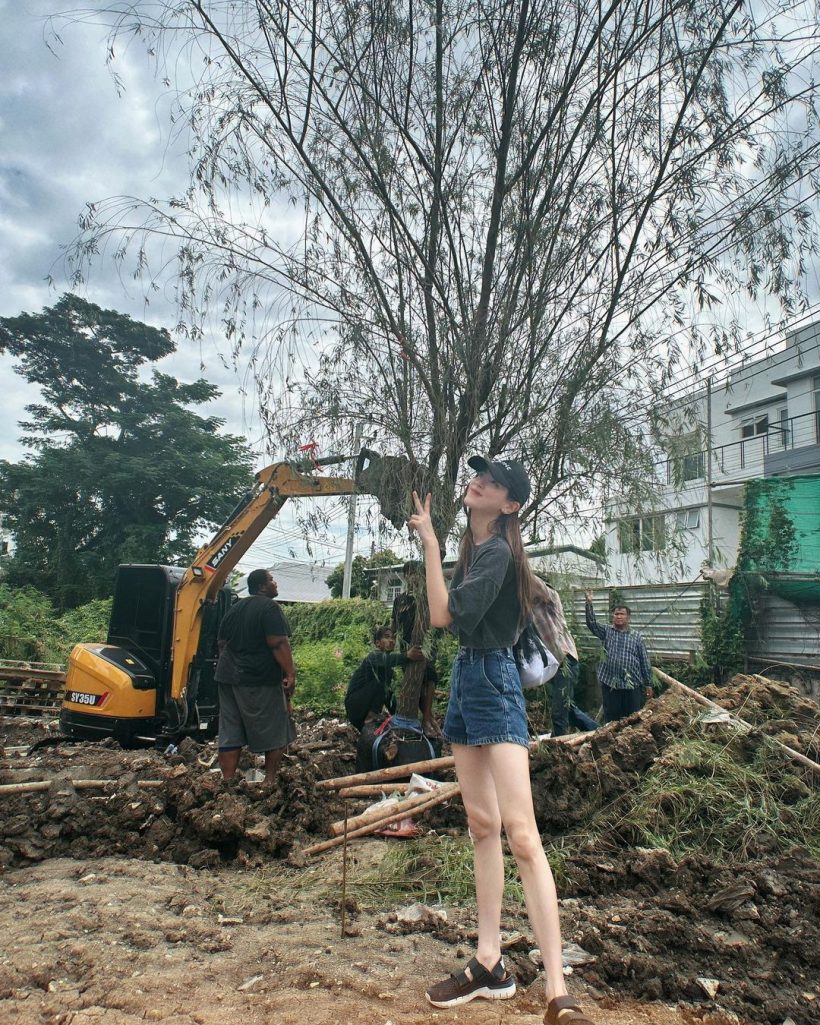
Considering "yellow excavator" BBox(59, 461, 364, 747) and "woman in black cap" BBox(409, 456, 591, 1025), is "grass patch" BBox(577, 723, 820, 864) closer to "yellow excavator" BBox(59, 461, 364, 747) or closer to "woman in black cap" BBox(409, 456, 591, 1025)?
"woman in black cap" BBox(409, 456, 591, 1025)

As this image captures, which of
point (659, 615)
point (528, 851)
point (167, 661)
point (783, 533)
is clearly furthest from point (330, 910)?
point (783, 533)

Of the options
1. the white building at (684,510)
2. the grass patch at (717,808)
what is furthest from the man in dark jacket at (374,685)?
the grass patch at (717,808)

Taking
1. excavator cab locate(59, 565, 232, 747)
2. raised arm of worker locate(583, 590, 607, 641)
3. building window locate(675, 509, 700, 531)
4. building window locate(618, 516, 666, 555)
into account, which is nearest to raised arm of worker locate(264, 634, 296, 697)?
raised arm of worker locate(583, 590, 607, 641)

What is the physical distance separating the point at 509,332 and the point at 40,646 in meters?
15.4

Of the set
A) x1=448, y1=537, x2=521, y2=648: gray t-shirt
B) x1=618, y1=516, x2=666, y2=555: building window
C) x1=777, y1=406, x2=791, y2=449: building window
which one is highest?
x1=777, y1=406, x2=791, y2=449: building window

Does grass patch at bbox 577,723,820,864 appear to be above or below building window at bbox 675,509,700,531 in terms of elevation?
below

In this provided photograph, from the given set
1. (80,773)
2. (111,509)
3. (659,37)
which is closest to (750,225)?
(659,37)

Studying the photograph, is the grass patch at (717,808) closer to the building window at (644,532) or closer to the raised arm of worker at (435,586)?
the building window at (644,532)

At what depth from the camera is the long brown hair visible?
9.60ft

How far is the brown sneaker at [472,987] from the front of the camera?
265cm

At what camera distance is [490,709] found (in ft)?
9.11

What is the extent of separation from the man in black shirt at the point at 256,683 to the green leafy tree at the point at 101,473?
25.7m

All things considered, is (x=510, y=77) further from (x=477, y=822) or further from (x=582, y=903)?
(x=582, y=903)

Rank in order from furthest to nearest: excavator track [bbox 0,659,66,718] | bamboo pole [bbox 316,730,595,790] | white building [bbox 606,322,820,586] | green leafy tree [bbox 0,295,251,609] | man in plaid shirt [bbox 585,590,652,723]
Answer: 1. green leafy tree [bbox 0,295,251,609]
2. excavator track [bbox 0,659,66,718]
3. man in plaid shirt [bbox 585,590,652,723]
4. bamboo pole [bbox 316,730,595,790]
5. white building [bbox 606,322,820,586]
